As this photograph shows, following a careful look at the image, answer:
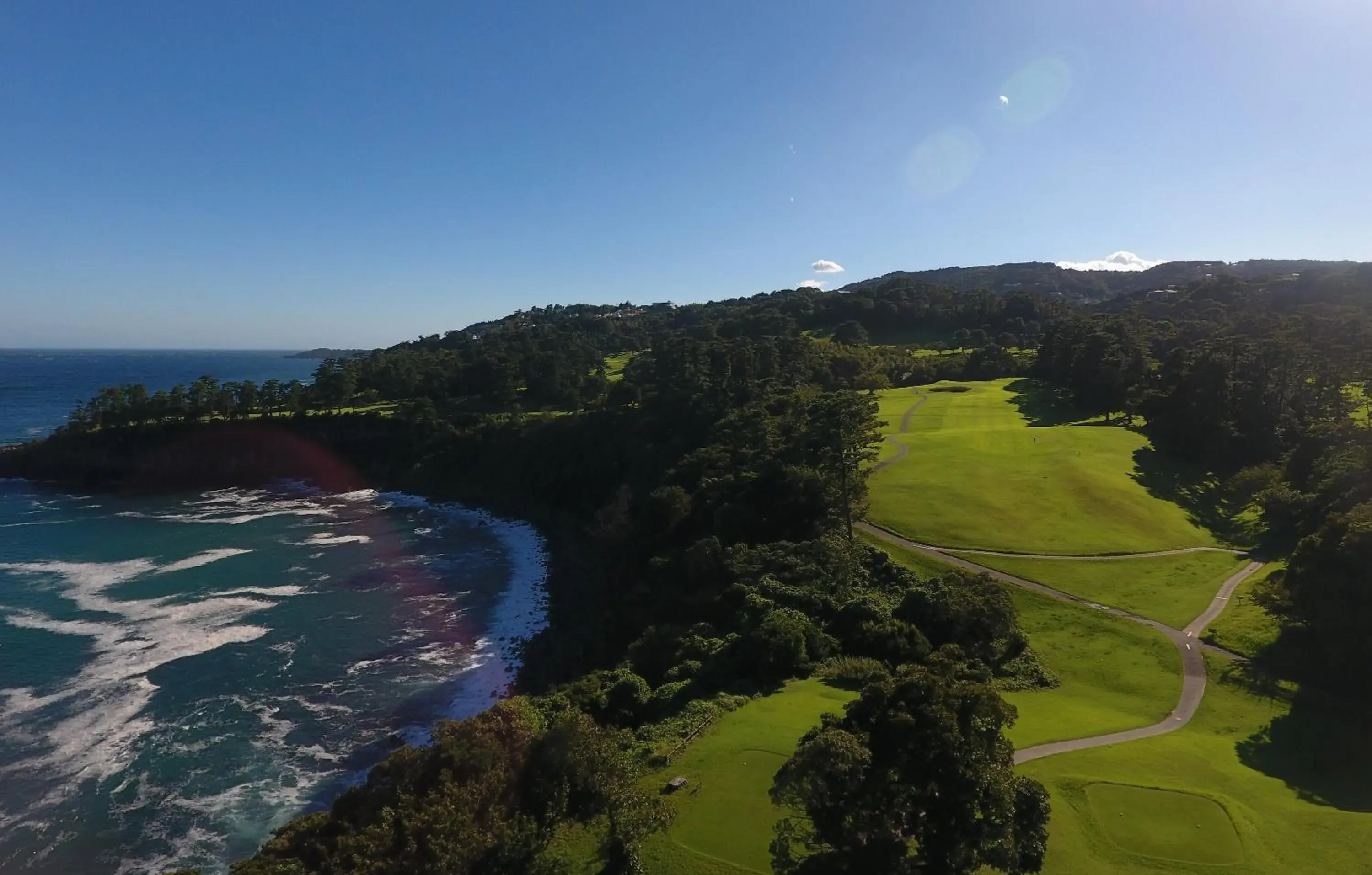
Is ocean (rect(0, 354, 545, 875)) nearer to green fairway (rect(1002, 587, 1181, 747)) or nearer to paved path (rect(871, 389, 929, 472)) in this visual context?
green fairway (rect(1002, 587, 1181, 747))

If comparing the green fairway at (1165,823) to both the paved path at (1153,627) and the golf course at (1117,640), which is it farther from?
the paved path at (1153,627)

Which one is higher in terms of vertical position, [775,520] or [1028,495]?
[1028,495]

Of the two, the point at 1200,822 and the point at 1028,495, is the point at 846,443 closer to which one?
the point at 1028,495

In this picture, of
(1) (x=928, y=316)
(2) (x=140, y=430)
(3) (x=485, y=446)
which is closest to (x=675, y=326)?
(1) (x=928, y=316)

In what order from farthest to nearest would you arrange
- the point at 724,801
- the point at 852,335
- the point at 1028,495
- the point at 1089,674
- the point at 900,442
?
the point at 852,335 → the point at 900,442 → the point at 1028,495 → the point at 1089,674 → the point at 724,801

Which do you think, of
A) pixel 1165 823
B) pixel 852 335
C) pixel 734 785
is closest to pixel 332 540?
pixel 734 785

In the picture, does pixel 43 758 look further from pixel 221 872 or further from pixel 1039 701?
pixel 1039 701
